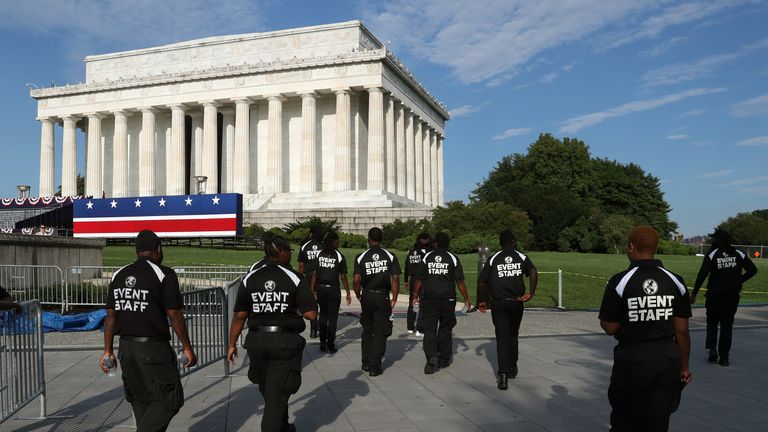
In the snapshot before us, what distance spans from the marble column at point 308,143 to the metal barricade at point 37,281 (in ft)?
124

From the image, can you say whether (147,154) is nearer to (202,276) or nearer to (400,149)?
(400,149)

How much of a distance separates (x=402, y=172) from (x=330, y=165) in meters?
6.67

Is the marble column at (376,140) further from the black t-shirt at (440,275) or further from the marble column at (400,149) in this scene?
the black t-shirt at (440,275)

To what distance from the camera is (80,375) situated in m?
8.99

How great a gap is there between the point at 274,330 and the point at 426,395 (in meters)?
2.94

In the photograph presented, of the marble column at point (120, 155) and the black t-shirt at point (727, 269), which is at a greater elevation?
the marble column at point (120, 155)

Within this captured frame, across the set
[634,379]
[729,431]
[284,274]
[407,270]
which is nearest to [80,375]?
[284,274]

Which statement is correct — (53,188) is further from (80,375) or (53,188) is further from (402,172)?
(80,375)

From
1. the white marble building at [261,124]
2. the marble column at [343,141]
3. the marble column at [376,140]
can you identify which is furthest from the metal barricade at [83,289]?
the marble column at [343,141]

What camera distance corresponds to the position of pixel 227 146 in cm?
5994

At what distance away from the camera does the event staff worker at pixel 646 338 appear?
4609 millimetres

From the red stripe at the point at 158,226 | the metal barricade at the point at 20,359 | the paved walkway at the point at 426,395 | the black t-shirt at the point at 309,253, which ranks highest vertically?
the red stripe at the point at 158,226

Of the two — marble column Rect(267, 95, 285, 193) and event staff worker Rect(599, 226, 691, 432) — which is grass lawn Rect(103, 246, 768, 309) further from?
marble column Rect(267, 95, 285, 193)

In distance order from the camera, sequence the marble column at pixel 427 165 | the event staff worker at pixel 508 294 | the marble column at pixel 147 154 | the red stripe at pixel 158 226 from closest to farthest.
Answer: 1. the event staff worker at pixel 508 294
2. the red stripe at pixel 158 226
3. the marble column at pixel 147 154
4. the marble column at pixel 427 165
